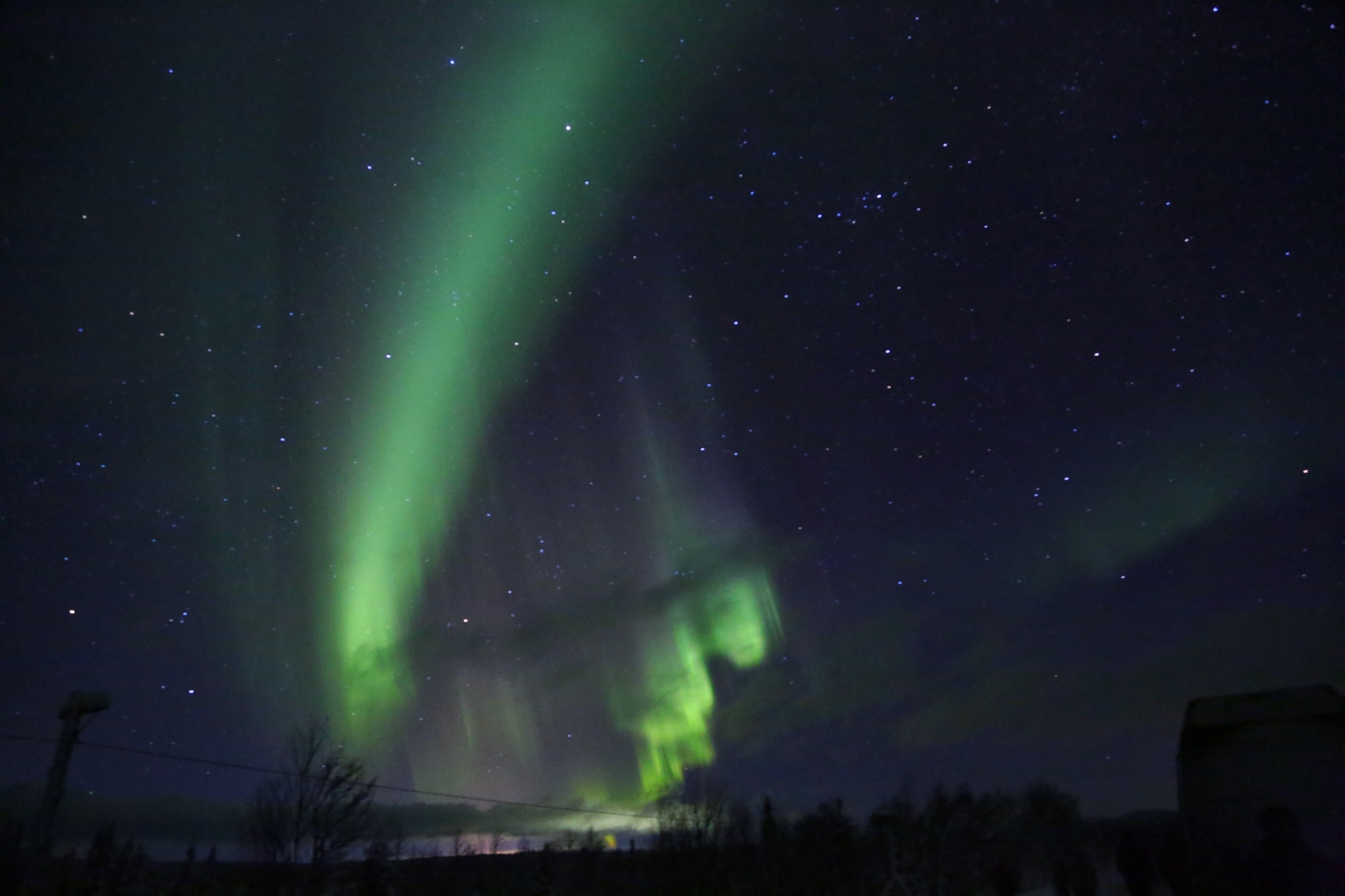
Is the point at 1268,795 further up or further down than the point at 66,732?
further down

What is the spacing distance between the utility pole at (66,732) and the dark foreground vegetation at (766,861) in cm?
218

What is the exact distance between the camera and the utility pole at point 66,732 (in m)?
38.6

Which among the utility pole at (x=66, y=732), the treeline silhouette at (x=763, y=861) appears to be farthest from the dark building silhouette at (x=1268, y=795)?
the utility pole at (x=66, y=732)

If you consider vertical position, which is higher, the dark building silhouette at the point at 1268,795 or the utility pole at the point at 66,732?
the utility pole at the point at 66,732

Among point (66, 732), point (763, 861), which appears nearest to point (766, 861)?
point (763, 861)

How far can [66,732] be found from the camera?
39250mm

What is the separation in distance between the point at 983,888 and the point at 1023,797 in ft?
120

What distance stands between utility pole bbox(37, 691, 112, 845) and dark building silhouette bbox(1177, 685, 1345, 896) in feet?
144

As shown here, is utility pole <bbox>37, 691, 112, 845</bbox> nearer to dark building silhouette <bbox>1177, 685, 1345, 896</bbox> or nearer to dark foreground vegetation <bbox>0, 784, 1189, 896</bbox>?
dark foreground vegetation <bbox>0, 784, 1189, 896</bbox>

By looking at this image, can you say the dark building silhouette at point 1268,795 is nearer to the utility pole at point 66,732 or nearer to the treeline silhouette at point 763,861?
the treeline silhouette at point 763,861

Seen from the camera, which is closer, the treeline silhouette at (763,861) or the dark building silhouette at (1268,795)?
the dark building silhouette at (1268,795)

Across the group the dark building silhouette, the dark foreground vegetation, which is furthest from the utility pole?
the dark building silhouette

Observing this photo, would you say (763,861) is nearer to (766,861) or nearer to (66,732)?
(766,861)

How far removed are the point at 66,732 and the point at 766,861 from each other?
150 ft
